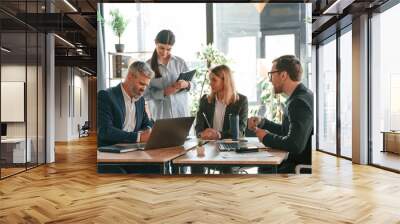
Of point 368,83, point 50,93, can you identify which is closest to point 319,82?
point 368,83

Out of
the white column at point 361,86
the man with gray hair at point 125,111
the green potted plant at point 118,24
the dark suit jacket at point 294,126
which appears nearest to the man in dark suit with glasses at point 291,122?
the dark suit jacket at point 294,126

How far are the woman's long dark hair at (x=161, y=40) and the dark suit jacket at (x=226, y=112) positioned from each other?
0.89m

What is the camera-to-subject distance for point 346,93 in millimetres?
8969

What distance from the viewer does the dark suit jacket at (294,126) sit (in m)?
6.16

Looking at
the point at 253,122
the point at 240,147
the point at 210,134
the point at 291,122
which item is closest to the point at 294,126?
the point at 291,122

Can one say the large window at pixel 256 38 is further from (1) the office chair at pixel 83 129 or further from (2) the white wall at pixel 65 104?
(1) the office chair at pixel 83 129

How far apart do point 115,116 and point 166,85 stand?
964 millimetres

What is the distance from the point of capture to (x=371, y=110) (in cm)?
786

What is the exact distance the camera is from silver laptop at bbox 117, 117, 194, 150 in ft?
20.1

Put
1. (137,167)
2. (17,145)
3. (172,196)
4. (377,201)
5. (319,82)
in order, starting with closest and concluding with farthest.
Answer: (377,201) → (172,196) → (137,167) → (17,145) → (319,82)

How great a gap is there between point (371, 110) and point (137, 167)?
4876mm

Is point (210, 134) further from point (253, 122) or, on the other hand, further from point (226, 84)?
point (226, 84)

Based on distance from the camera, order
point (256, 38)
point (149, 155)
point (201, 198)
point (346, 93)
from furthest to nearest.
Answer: point (346, 93) < point (256, 38) < point (149, 155) < point (201, 198)

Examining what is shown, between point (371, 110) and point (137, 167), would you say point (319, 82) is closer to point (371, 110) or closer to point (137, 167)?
point (371, 110)
